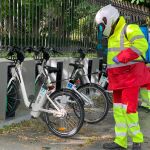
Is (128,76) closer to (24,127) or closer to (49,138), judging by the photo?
(49,138)

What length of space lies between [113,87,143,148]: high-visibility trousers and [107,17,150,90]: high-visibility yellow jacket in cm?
13

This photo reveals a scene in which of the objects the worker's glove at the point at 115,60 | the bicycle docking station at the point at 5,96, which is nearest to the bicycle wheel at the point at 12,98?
the bicycle docking station at the point at 5,96

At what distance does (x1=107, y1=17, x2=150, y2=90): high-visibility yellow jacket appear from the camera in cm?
595

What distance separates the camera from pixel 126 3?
43.7 feet

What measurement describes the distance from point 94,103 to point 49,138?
1.42m

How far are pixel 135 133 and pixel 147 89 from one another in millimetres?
3087

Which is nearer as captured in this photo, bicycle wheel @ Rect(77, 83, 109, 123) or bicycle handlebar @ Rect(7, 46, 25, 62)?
bicycle handlebar @ Rect(7, 46, 25, 62)

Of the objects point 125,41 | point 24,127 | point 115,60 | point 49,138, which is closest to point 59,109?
point 49,138

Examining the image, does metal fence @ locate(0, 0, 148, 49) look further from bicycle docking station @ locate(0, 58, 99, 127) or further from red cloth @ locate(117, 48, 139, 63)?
red cloth @ locate(117, 48, 139, 63)

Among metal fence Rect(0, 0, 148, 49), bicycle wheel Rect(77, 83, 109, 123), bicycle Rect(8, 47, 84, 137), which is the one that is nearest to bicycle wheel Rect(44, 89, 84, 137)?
bicycle Rect(8, 47, 84, 137)

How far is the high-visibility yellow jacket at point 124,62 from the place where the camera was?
5945 mm

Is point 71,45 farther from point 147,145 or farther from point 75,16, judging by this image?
point 147,145

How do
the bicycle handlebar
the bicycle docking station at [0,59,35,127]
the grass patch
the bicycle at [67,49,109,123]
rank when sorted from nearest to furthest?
the grass patch
the bicycle handlebar
the bicycle docking station at [0,59,35,127]
the bicycle at [67,49,109,123]

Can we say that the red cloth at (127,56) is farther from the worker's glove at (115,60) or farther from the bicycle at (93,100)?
the bicycle at (93,100)
